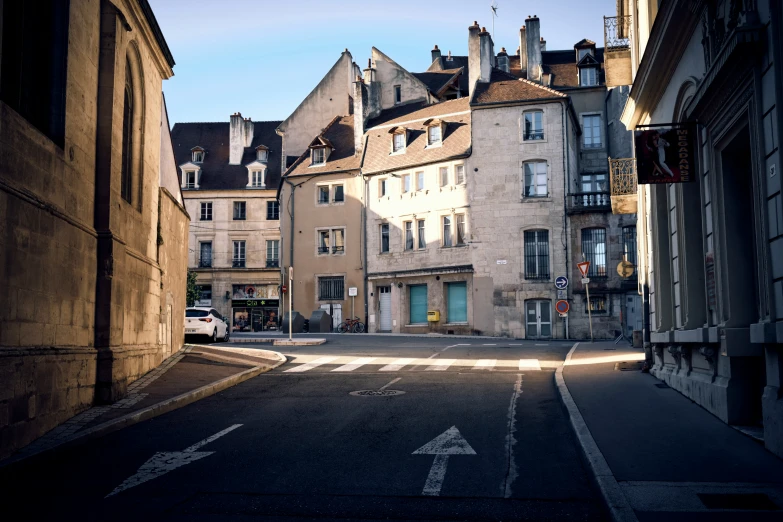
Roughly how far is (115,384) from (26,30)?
543 cm

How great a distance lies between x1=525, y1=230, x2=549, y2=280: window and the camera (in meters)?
41.4

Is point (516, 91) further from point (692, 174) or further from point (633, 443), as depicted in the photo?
point (633, 443)

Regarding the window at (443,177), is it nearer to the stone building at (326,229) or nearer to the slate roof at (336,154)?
the stone building at (326,229)

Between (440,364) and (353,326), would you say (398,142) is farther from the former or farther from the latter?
(440,364)

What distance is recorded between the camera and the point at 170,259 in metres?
20.6

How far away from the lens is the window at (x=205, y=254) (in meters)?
60.7

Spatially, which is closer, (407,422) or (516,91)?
(407,422)

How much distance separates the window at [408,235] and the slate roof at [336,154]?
5.71m

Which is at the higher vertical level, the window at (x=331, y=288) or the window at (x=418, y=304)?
the window at (x=331, y=288)

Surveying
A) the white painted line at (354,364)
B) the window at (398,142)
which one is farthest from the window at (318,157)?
the white painted line at (354,364)

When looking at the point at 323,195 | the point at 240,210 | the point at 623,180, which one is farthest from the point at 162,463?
the point at 240,210

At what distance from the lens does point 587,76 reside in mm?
50344

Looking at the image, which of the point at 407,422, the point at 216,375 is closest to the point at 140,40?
the point at 216,375

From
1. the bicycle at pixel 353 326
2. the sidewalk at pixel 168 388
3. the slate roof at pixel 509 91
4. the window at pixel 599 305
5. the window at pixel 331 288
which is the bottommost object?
the sidewalk at pixel 168 388
